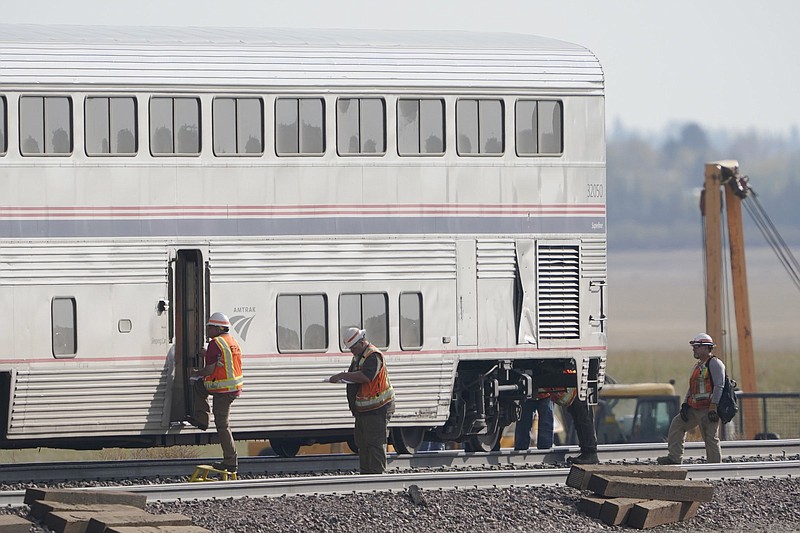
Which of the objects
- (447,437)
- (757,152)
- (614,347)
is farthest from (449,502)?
(757,152)

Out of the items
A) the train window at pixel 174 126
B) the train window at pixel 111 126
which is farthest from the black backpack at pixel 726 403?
the train window at pixel 111 126

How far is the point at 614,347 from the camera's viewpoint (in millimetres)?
101312

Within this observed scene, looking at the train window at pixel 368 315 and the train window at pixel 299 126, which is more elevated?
the train window at pixel 299 126

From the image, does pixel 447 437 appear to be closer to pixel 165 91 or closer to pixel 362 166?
pixel 362 166

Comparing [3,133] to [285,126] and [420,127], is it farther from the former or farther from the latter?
[420,127]

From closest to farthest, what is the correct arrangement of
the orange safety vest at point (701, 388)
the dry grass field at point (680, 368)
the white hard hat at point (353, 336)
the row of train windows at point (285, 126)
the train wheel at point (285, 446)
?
1. the white hard hat at point (353, 336)
2. the row of train windows at point (285, 126)
3. the orange safety vest at point (701, 388)
4. the train wheel at point (285, 446)
5. the dry grass field at point (680, 368)

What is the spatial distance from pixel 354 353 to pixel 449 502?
203 centimetres

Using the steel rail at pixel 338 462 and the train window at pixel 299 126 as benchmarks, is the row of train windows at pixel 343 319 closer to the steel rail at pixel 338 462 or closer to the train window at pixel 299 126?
the steel rail at pixel 338 462

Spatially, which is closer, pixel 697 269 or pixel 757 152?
pixel 697 269

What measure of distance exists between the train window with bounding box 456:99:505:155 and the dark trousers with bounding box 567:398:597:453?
9.99 ft

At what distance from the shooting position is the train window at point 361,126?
1633cm

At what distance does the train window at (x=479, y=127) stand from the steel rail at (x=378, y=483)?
363 cm

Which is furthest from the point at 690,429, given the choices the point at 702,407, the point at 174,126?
the point at 174,126

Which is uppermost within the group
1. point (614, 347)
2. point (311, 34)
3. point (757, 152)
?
point (757, 152)
